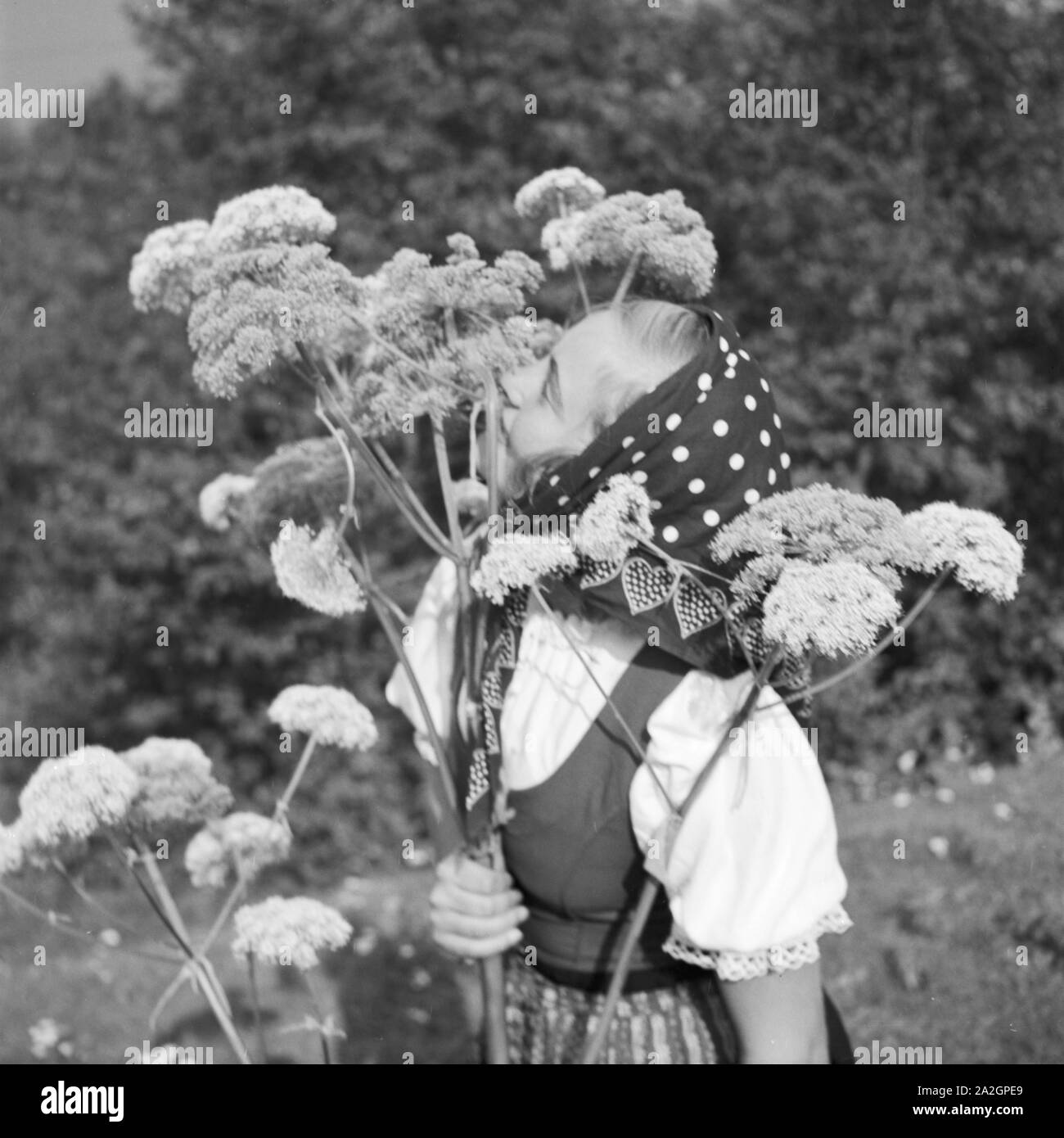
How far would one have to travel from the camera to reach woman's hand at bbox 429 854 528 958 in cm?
147

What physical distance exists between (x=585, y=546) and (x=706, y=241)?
19.4 inches

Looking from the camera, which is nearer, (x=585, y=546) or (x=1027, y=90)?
(x=585, y=546)

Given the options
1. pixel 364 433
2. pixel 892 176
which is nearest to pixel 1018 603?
pixel 892 176

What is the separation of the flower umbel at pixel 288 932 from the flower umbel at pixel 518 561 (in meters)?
0.56

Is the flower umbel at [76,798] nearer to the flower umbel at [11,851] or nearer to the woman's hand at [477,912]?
the flower umbel at [11,851]

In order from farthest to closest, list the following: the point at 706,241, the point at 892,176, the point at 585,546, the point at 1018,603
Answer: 1. the point at 1018,603
2. the point at 892,176
3. the point at 706,241
4. the point at 585,546

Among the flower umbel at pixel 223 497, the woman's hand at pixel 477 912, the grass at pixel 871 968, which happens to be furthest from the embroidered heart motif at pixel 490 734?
the grass at pixel 871 968

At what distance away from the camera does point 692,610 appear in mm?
1402

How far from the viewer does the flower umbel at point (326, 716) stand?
170 centimetres

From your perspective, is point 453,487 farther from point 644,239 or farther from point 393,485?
point 644,239

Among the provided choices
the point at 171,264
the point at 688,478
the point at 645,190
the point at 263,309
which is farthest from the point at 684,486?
the point at 645,190

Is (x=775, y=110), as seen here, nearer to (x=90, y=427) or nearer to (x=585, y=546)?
(x=90, y=427)

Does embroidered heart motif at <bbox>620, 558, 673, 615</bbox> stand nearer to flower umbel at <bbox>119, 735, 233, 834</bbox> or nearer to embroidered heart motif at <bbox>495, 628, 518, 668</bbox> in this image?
embroidered heart motif at <bbox>495, 628, 518, 668</bbox>

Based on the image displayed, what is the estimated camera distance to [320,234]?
1402mm
